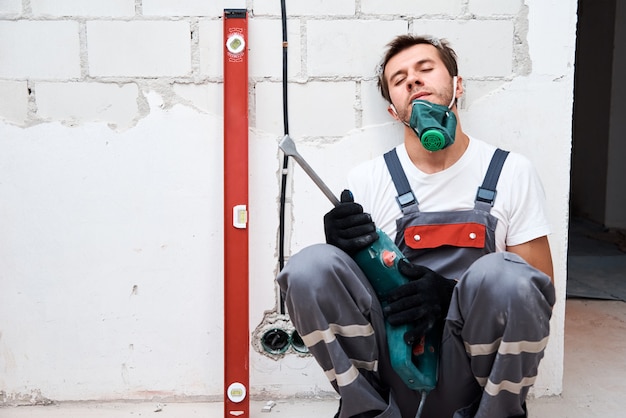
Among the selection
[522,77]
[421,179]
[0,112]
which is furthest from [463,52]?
[0,112]

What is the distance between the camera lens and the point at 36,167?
214 cm

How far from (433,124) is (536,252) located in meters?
0.46

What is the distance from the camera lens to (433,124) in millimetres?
1762

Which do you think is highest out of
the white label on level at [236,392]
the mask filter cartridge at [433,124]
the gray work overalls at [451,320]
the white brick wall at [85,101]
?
the white brick wall at [85,101]

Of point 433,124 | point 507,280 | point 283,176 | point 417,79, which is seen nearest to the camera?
point 507,280

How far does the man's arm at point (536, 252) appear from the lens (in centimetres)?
179

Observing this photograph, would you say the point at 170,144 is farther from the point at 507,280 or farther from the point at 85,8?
the point at 507,280

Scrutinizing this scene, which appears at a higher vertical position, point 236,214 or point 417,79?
point 417,79

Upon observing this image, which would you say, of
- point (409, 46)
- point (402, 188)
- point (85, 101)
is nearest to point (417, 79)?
point (409, 46)

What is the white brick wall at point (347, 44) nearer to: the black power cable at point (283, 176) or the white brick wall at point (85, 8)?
the black power cable at point (283, 176)

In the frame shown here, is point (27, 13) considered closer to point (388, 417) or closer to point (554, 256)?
point (388, 417)

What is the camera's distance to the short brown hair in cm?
200

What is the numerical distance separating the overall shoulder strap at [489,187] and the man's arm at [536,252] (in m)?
0.15

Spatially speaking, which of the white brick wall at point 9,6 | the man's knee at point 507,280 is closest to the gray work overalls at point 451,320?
the man's knee at point 507,280
